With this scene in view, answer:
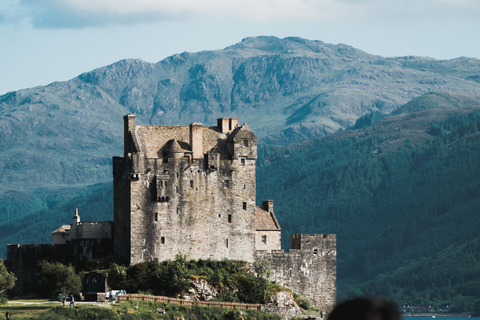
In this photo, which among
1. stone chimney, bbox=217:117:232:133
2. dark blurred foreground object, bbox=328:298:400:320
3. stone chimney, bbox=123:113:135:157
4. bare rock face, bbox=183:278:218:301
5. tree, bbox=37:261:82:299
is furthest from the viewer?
stone chimney, bbox=217:117:232:133

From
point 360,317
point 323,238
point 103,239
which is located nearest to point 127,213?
point 103,239

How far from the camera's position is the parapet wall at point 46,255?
101375mm

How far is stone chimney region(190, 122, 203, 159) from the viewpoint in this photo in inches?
4050

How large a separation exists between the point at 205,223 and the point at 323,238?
13.9 m

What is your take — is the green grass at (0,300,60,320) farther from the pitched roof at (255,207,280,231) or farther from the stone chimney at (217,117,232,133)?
the stone chimney at (217,117,232,133)

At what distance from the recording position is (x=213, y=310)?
9356cm

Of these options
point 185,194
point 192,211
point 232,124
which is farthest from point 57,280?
point 232,124

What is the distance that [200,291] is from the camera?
316ft

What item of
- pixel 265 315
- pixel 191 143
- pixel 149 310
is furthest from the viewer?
pixel 191 143

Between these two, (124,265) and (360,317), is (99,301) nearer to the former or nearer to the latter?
(124,265)

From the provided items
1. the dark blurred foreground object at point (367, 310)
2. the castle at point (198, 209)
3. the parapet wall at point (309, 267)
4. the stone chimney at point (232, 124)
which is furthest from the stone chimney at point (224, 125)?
the dark blurred foreground object at point (367, 310)

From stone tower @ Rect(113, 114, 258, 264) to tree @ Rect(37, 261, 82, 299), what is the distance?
590cm

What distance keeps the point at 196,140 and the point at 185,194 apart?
6115 millimetres

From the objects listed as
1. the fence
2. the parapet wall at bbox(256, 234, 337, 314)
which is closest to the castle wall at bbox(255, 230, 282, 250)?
the parapet wall at bbox(256, 234, 337, 314)
